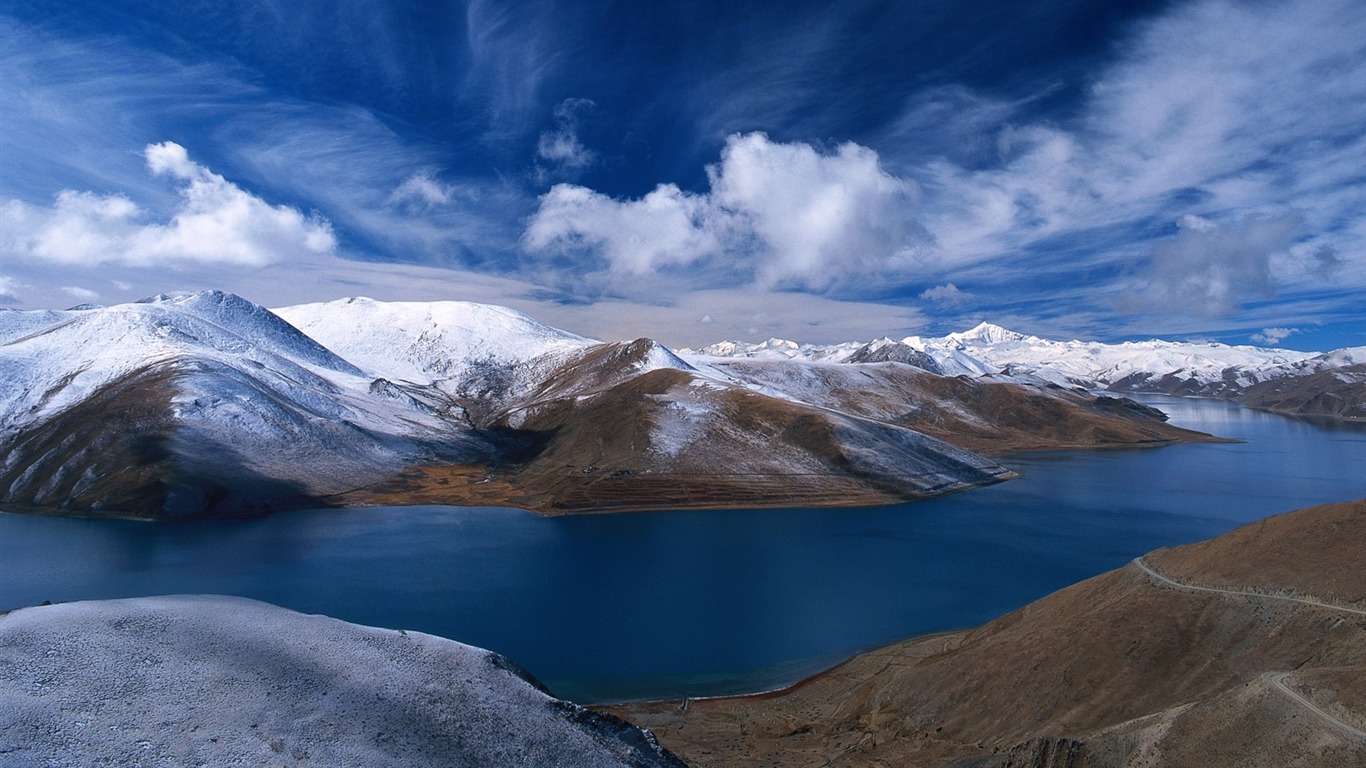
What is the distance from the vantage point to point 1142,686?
73.2 ft

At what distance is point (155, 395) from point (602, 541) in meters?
79.3

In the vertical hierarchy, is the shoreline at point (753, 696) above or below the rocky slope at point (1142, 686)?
below

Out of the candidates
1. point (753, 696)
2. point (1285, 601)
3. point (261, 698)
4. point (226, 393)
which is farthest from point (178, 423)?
point (1285, 601)

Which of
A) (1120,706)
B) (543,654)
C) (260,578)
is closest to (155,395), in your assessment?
(260,578)

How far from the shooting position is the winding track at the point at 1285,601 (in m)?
16.2

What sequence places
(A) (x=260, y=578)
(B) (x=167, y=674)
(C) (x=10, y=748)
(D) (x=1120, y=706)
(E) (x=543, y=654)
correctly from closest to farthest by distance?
(C) (x=10, y=748) < (B) (x=167, y=674) < (D) (x=1120, y=706) < (E) (x=543, y=654) < (A) (x=260, y=578)

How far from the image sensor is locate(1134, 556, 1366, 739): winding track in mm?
16203

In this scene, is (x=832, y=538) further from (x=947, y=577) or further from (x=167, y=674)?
(x=167, y=674)

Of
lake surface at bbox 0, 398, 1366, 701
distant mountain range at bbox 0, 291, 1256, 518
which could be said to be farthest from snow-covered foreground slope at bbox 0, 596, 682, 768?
distant mountain range at bbox 0, 291, 1256, 518

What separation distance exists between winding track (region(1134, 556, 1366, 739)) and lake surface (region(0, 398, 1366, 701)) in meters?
16.5

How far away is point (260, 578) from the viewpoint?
54312mm

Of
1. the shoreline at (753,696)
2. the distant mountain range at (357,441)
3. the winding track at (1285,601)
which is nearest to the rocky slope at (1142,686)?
the winding track at (1285,601)

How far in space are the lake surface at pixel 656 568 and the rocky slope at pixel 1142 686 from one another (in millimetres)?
6932

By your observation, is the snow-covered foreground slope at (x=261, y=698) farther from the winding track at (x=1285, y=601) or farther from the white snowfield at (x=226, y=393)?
the white snowfield at (x=226, y=393)
